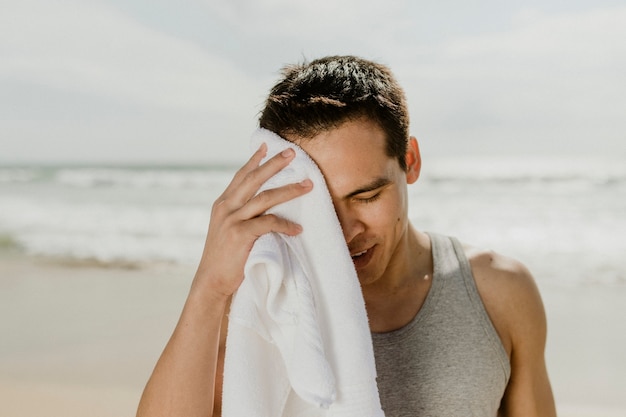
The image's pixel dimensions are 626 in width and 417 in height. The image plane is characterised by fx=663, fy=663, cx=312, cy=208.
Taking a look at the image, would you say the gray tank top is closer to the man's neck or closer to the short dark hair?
the man's neck

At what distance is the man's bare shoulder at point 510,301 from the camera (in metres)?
2.20

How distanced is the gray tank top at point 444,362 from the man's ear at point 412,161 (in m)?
0.41

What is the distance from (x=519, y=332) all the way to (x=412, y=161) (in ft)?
2.19

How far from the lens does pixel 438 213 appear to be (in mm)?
12391

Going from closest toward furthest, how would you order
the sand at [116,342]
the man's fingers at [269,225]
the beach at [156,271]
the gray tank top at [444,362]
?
the man's fingers at [269,225], the gray tank top at [444,362], the sand at [116,342], the beach at [156,271]

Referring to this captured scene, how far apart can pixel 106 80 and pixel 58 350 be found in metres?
22.5

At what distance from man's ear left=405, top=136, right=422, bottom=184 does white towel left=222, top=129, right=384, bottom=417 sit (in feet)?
1.97

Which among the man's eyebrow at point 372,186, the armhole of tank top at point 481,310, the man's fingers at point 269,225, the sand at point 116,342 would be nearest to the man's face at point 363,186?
the man's eyebrow at point 372,186

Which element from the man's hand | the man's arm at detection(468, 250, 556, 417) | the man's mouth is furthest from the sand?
the man's hand

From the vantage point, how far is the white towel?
148 centimetres

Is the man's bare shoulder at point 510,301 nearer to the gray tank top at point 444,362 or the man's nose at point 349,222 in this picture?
the gray tank top at point 444,362

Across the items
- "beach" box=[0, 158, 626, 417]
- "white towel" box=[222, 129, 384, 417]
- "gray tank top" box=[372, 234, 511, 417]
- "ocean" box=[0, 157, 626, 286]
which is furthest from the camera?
"ocean" box=[0, 157, 626, 286]

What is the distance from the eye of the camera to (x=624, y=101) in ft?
68.4

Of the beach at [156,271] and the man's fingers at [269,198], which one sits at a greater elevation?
the man's fingers at [269,198]
